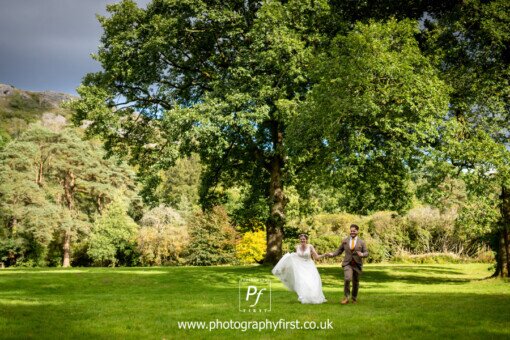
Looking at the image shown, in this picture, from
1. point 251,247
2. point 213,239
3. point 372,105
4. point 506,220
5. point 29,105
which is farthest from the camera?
point 29,105

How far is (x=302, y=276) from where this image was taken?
1181 cm

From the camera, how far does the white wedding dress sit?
1173cm

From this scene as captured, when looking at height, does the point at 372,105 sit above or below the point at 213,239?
above

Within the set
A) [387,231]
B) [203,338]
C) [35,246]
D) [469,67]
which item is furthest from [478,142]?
[35,246]

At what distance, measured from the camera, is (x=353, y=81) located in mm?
15695

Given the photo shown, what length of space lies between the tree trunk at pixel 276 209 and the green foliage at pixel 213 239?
14.9 metres

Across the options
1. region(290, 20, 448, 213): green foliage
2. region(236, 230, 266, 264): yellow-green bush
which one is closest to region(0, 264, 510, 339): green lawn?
region(290, 20, 448, 213): green foliage

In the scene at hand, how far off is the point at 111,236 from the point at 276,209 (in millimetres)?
24086

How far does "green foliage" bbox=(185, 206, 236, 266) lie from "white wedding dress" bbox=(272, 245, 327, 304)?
27.4 metres

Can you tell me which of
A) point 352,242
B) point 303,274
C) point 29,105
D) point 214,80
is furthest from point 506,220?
point 29,105

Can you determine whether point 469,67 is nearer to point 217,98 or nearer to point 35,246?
point 217,98

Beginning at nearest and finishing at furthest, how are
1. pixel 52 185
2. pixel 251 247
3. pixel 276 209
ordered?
pixel 276 209 → pixel 251 247 → pixel 52 185

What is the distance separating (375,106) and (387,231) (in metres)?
25.8

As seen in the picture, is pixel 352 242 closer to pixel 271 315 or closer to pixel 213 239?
pixel 271 315
